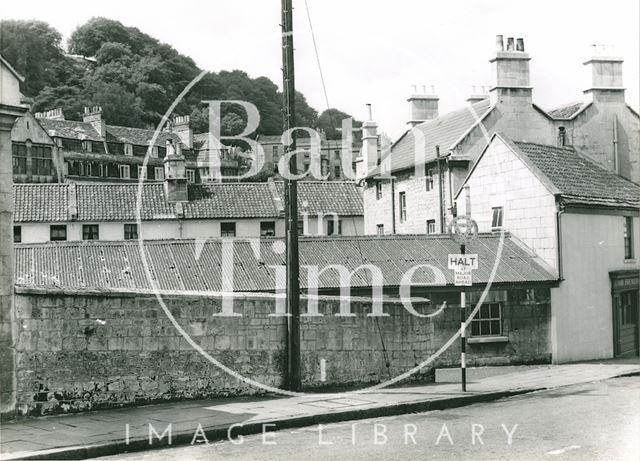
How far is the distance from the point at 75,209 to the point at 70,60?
55145mm

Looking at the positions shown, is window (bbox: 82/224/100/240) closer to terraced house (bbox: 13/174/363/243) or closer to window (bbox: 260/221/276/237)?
terraced house (bbox: 13/174/363/243)

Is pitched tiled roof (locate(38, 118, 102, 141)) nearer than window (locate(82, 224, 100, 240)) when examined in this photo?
No

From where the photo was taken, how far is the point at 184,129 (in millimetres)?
76938

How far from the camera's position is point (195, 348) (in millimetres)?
12141

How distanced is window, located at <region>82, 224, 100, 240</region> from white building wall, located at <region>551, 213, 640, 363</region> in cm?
2741

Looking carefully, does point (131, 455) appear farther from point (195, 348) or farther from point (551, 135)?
point (551, 135)

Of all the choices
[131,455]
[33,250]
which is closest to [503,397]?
[131,455]

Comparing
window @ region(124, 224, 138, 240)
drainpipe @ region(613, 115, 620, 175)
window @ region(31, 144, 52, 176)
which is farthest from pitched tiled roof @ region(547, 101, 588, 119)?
window @ region(31, 144, 52, 176)

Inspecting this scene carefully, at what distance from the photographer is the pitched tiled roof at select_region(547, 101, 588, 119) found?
3375 centimetres

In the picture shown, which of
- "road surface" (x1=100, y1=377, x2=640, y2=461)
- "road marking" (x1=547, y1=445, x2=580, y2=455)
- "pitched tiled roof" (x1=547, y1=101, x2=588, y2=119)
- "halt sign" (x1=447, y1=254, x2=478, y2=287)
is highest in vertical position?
"pitched tiled roof" (x1=547, y1=101, x2=588, y2=119)

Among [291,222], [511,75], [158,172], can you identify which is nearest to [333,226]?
[511,75]

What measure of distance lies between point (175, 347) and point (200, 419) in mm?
1864

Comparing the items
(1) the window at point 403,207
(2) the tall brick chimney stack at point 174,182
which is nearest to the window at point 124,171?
(2) the tall brick chimney stack at point 174,182

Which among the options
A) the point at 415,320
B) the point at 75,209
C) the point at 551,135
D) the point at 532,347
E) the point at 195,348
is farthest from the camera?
the point at 75,209
